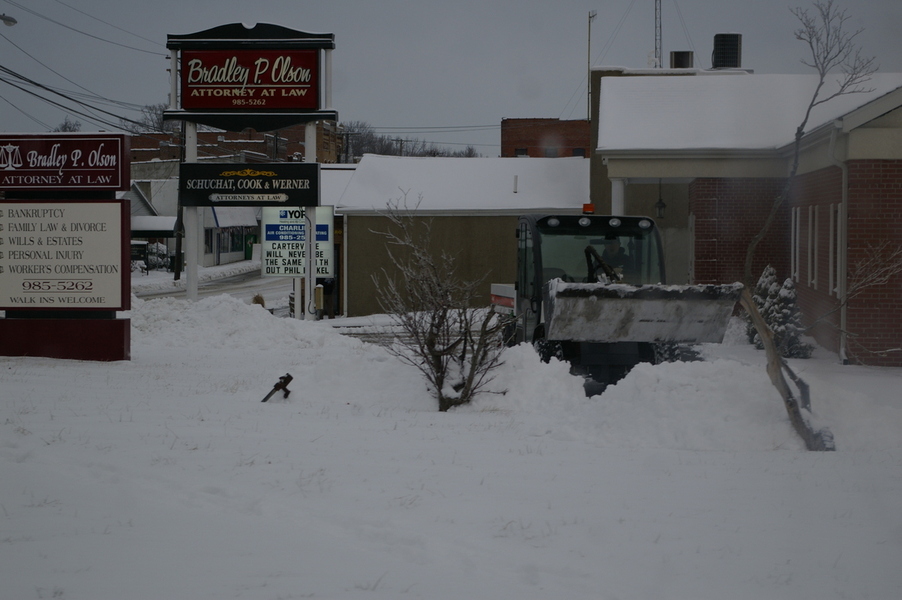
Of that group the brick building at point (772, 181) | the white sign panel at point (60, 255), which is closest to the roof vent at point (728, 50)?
the brick building at point (772, 181)

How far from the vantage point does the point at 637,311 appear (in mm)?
11258

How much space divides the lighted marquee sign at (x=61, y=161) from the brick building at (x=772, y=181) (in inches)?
405

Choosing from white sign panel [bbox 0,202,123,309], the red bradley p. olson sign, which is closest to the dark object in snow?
white sign panel [bbox 0,202,123,309]

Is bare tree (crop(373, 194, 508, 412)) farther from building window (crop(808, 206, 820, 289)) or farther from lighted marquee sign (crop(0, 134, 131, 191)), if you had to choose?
building window (crop(808, 206, 820, 289))

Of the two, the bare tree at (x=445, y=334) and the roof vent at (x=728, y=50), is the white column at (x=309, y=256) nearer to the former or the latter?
the bare tree at (x=445, y=334)

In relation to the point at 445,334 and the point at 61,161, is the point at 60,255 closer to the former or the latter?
the point at 61,161

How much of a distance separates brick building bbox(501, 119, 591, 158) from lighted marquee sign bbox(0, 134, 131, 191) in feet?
179

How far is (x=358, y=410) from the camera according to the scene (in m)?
10.1

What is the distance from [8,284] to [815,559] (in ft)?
43.9

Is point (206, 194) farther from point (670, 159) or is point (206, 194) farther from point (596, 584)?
point (596, 584)

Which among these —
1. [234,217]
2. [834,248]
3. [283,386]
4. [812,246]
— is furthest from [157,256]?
[283,386]

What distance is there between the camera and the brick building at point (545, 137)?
67.9 metres

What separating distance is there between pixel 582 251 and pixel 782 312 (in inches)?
209

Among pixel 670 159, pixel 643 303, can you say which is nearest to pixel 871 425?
pixel 643 303
